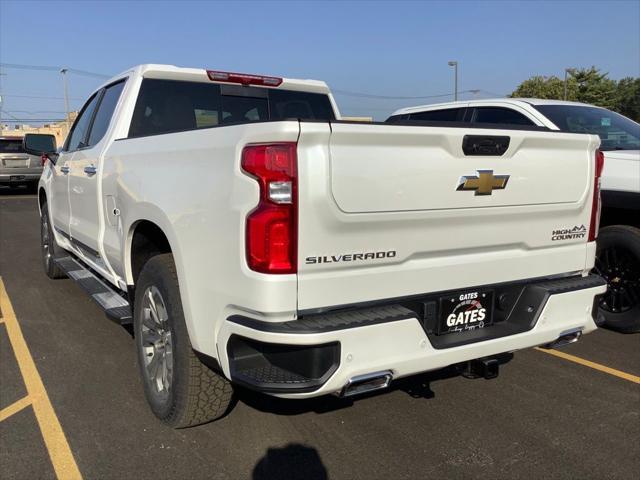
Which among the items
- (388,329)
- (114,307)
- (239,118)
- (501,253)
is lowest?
(114,307)

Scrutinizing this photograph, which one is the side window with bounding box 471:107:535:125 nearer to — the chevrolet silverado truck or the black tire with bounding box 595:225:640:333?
the chevrolet silverado truck

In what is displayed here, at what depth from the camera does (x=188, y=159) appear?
8.92 feet

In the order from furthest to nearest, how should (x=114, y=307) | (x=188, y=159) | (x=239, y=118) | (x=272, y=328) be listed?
(x=239, y=118) → (x=114, y=307) → (x=188, y=159) → (x=272, y=328)

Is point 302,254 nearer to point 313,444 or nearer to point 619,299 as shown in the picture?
point 313,444

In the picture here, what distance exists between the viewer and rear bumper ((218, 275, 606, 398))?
7.46 ft

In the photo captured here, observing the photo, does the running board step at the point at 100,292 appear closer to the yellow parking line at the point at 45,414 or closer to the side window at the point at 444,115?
the yellow parking line at the point at 45,414

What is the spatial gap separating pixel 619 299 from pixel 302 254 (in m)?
4.02

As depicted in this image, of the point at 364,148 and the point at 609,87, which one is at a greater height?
the point at 609,87

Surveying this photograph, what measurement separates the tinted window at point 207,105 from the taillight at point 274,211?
179 centimetres

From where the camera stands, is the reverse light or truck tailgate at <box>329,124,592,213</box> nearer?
truck tailgate at <box>329,124,592,213</box>

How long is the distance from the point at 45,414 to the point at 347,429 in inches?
72.7

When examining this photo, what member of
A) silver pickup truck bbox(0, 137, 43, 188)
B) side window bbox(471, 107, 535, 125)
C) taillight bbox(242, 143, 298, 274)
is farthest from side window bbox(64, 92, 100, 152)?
silver pickup truck bbox(0, 137, 43, 188)

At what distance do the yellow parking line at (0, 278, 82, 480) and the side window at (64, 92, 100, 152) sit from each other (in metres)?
1.81

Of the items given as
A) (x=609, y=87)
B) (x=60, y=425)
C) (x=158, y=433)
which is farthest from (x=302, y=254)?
(x=609, y=87)
